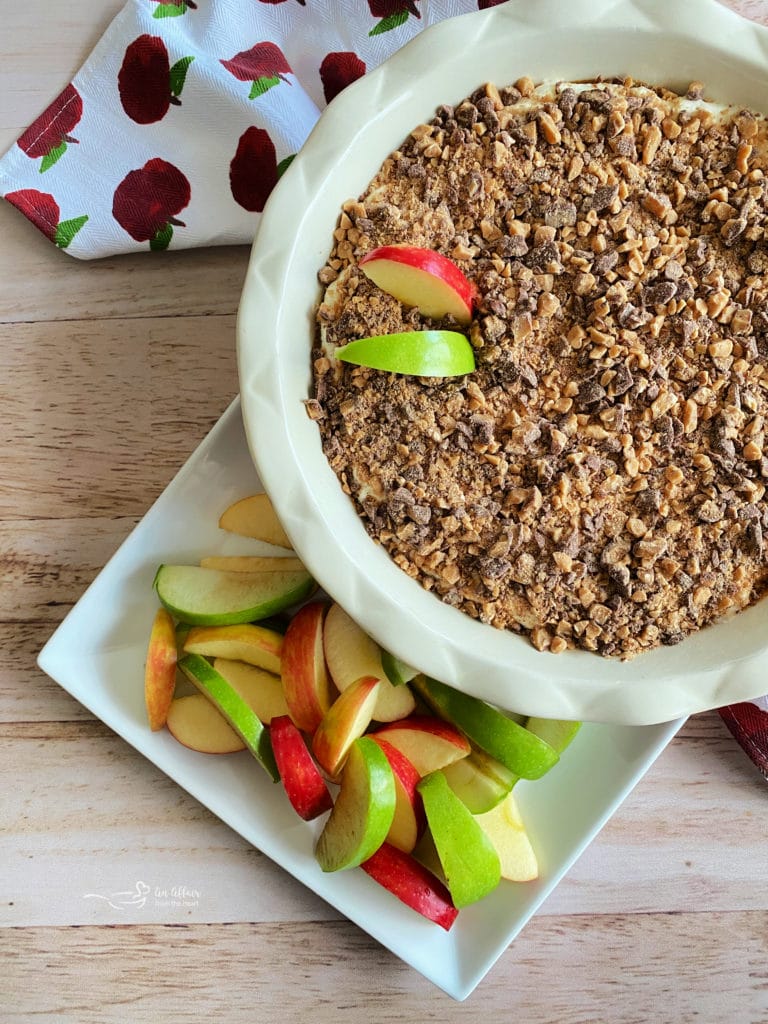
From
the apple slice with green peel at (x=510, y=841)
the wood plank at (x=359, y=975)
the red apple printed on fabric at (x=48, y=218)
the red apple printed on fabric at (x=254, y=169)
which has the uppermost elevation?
the red apple printed on fabric at (x=254, y=169)

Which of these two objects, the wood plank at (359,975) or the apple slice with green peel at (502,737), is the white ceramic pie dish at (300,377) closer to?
the apple slice with green peel at (502,737)

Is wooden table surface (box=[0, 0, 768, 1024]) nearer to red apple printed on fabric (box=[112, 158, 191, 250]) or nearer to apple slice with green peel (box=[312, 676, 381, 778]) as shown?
red apple printed on fabric (box=[112, 158, 191, 250])

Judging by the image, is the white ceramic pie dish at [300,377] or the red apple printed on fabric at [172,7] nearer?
the white ceramic pie dish at [300,377]

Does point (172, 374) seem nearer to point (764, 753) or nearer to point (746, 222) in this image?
point (746, 222)

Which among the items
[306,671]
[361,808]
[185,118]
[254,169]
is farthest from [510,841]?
[185,118]

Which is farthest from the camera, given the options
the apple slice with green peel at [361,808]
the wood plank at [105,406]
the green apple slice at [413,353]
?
the wood plank at [105,406]

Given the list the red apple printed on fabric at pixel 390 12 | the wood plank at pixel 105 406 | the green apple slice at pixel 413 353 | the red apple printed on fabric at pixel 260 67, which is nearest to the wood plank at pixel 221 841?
the wood plank at pixel 105 406

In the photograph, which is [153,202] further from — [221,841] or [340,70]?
[221,841]

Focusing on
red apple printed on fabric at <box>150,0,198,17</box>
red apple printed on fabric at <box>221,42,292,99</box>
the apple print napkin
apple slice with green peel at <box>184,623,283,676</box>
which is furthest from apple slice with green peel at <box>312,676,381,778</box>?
red apple printed on fabric at <box>150,0,198,17</box>
